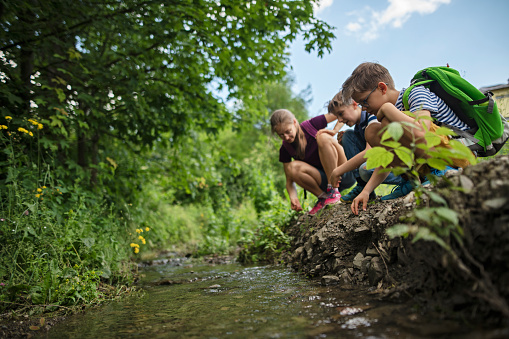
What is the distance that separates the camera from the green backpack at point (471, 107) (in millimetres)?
2193

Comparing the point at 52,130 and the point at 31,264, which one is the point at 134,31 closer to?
the point at 52,130

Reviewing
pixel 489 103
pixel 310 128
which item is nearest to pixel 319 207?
pixel 310 128

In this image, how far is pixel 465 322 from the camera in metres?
1.10

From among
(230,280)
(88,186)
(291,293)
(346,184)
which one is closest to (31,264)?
(230,280)

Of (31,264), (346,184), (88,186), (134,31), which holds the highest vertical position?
(134,31)

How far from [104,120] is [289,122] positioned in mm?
2662

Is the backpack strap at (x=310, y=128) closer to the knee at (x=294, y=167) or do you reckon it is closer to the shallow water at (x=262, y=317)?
the knee at (x=294, y=167)

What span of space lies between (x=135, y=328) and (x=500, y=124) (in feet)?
8.31

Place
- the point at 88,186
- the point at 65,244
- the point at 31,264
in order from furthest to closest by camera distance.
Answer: the point at 88,186 → the point at 65,244 → the point at 31,264

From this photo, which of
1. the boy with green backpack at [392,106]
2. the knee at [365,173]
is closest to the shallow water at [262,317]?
the boy with green backpack at [392,106]

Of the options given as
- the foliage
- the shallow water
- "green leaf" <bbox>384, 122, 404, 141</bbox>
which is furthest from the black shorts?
"green leaf" <bbox>384, 122, 404, 141</bbox>

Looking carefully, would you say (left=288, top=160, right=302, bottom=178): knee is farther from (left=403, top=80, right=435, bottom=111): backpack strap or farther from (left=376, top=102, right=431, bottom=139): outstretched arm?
(left=376, top=102, right=431, bottom=139): outstretched arm

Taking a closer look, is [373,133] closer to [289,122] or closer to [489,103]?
[489,103]

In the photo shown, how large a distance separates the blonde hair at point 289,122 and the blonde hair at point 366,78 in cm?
124
